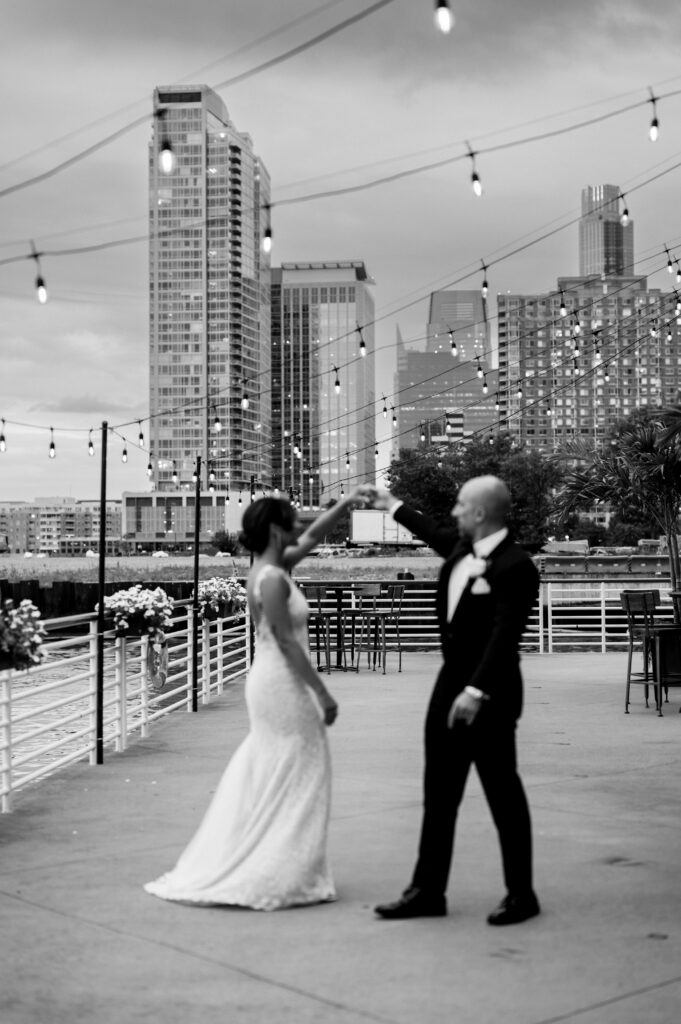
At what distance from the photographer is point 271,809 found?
536cm

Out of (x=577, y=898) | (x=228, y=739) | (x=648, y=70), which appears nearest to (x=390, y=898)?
(x=577, y=898)

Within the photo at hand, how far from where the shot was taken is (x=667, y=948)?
15.5ft

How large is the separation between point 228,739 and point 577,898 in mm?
5864

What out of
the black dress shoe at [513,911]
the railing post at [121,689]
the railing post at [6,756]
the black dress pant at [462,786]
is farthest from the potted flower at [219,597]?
the black dress shoe at [513,911]

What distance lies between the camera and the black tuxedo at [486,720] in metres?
5.01

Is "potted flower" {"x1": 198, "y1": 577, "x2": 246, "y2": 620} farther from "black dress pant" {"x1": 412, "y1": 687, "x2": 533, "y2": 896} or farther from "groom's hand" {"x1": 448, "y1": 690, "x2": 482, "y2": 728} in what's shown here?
"groom's hand" {"x1": 448, "y1": 690, "x2": 482, "y2": 728}

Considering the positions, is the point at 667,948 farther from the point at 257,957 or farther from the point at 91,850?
the point at 91,850

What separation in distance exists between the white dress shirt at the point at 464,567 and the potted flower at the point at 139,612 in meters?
5.67

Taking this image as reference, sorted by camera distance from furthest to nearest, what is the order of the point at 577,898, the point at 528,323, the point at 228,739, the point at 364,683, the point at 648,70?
1. the point at 528,323
2. the point at 648,70
3. the point at 364,683
4. the point at 228,739
5. the point at 577,898

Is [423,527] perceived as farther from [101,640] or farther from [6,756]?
[101,640]

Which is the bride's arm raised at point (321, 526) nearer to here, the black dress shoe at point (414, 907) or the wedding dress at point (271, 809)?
the wedding dress at point (271, 809)

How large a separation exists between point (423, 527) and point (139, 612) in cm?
520

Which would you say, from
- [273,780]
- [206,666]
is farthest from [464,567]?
[206,666]

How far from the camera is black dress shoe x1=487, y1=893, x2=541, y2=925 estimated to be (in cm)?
504
